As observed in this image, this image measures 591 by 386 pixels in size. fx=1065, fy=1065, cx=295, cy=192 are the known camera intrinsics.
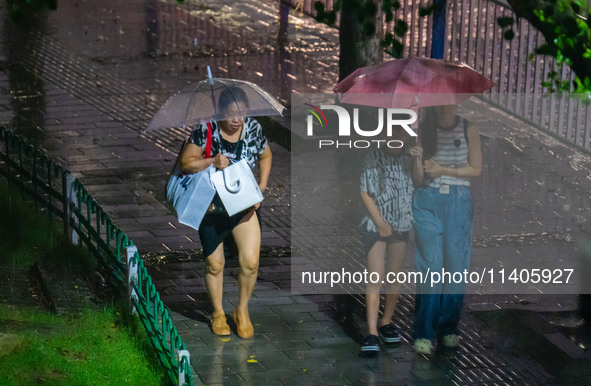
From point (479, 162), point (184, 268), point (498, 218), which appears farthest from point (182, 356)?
point (498, 218)

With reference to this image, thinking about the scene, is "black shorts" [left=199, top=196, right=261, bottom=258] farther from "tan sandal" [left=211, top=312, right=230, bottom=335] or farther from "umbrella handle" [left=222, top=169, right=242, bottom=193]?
"tan sandal" [left=211, top=312, right=230, bottom=335]

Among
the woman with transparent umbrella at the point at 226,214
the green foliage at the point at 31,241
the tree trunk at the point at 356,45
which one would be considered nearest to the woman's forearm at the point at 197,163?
the woman with transparent umbrella at the point at 226,214

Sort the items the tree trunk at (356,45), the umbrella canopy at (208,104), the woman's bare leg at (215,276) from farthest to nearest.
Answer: the tree trunk at (356,45) → the woman's bare leg at (215,276) → the umbrella canopy at (208,104)

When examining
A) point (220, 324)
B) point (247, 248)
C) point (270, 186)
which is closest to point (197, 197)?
point (247, 248)

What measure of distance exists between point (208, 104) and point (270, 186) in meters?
4.09

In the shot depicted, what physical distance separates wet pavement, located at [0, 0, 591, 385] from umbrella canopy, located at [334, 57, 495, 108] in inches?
70.8

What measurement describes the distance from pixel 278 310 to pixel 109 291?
137 cm

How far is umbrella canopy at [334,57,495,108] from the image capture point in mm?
7203

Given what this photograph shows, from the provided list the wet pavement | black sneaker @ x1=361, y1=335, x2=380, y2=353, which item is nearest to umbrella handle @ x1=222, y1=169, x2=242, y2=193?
the wet pavement

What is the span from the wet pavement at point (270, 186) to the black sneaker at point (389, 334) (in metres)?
0.14

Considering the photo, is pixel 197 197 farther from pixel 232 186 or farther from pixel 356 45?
pixel 356 45

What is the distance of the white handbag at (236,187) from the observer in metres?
7.40

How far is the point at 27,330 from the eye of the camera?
7617 mm

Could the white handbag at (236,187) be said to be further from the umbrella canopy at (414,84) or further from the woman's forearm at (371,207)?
the umbrella canopy at (414,84)
